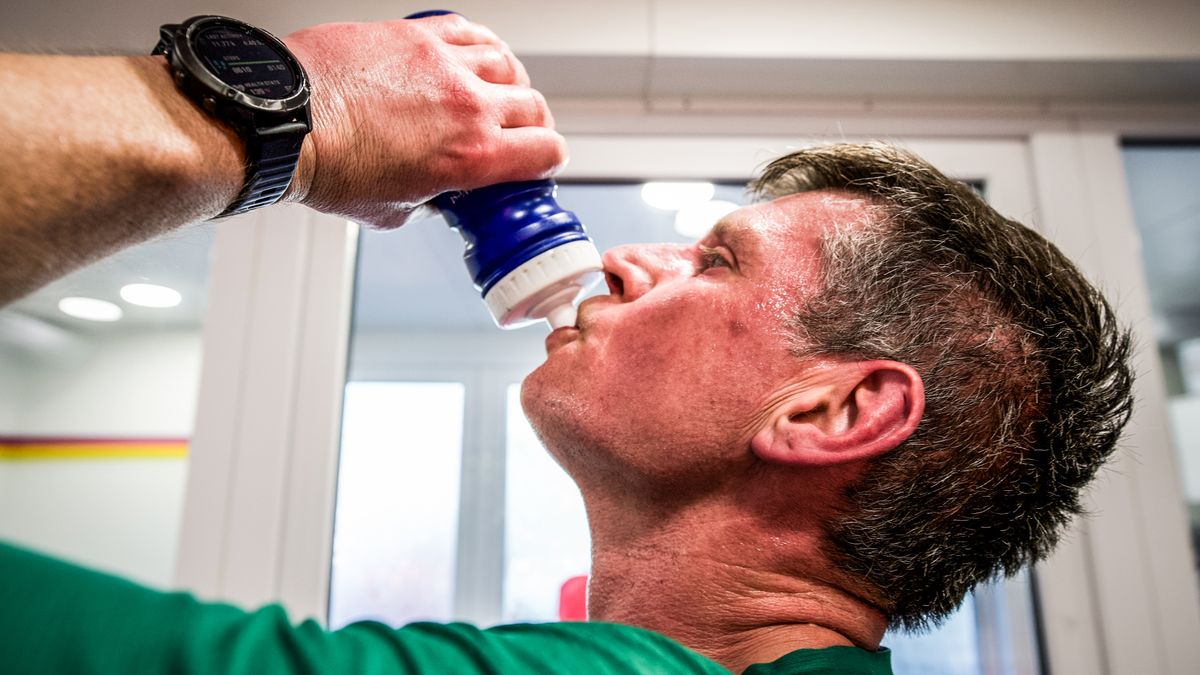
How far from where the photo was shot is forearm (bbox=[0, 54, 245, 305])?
412 mm

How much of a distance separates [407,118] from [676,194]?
0.90 metres

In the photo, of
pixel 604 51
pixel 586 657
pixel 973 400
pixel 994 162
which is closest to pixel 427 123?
pixel 586 657

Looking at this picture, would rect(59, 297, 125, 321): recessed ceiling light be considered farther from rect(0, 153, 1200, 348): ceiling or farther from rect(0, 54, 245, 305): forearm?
rect(0, 54, 245, 305): forearm

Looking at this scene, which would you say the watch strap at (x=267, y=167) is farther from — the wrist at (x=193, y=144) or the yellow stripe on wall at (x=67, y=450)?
the yellow stripe on wall at (x=67, y=450)

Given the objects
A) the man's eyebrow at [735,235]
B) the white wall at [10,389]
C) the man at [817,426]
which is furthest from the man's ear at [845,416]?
the white wall at [10,389]

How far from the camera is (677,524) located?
32.3 inches

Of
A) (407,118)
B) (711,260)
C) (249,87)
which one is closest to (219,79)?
(249,87)

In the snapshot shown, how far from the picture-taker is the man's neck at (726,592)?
2.58 feet

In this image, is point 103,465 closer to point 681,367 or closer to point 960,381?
point 681,367

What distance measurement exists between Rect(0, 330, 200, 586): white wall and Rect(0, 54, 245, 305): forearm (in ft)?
4.81

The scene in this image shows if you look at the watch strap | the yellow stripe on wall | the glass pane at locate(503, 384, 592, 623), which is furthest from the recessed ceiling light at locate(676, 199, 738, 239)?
the yellow stripe on wall

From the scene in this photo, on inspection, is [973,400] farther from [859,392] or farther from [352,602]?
[352,602]

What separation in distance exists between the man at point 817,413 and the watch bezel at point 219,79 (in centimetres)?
14

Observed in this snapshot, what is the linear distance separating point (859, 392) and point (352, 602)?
1011 millimetres
